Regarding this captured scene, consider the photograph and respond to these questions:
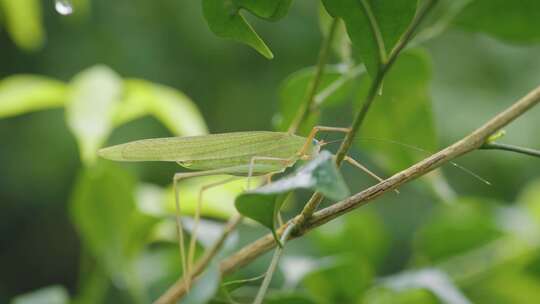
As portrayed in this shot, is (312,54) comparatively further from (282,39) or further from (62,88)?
(62,88)

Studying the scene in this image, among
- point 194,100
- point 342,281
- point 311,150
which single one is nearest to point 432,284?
point 342,281

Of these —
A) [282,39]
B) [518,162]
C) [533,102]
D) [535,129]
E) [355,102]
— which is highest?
[533,102]

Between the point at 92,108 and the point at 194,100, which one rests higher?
the point at 92,108

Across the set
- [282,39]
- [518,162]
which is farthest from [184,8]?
[518,162]

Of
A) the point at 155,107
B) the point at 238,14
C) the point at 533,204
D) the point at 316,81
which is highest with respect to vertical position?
the point at 238,14

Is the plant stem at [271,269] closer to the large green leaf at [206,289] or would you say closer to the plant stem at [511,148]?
the large green leaf at [206,289]

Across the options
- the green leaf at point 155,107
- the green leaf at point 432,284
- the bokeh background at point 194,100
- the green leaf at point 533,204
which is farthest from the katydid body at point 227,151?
the bokeh background at point 194,100

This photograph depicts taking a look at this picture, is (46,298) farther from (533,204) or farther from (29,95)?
(533,204)
